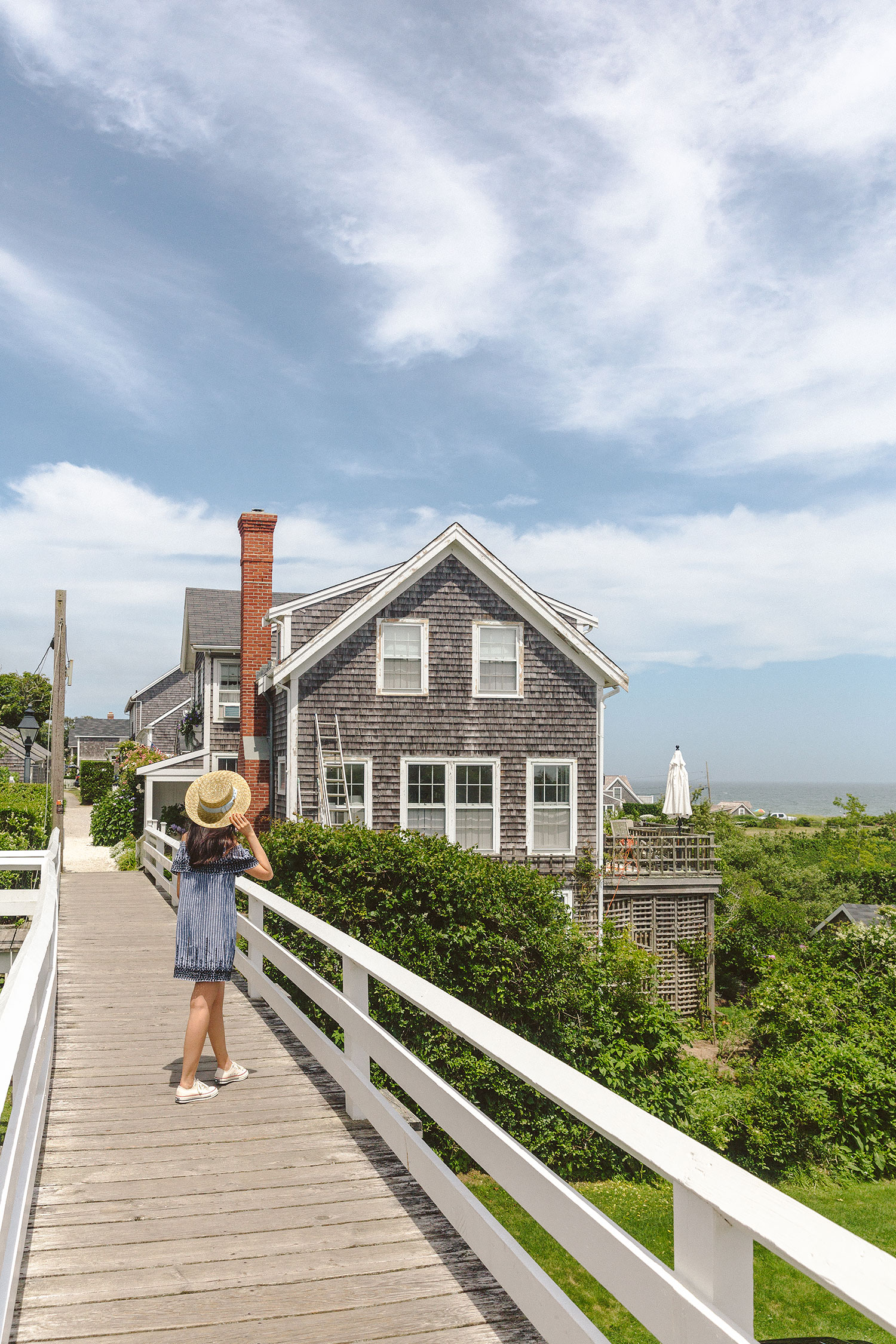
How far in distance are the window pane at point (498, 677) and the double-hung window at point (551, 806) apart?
1.80 meters

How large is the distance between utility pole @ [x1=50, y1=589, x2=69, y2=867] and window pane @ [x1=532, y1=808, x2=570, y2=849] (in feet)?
34.1

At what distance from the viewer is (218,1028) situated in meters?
6.06

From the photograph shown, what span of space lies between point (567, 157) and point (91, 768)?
51381mm

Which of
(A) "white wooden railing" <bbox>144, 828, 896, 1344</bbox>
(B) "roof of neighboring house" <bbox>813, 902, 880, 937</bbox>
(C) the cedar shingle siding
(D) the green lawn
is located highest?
(C) the cedar shingle siding

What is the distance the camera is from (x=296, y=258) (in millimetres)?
19219

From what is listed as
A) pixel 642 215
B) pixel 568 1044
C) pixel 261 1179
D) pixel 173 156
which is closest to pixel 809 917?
pixel 568 1044

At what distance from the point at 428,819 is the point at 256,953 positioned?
492 inches

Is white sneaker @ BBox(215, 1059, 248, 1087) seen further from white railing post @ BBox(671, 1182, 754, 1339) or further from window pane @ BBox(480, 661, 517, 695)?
window pane @ BBox(480, 661, 517, 695)

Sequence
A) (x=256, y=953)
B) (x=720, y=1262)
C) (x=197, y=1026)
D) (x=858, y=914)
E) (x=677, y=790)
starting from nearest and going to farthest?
(x=720, y=1262)
(x=197, y=1026)
(x=256, y=953)
(x=677, y=790)
(x=858, y=914)

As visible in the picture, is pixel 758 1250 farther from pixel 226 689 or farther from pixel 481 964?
pixel 226 689

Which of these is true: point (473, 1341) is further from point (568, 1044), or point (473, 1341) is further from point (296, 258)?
point (296, 258)

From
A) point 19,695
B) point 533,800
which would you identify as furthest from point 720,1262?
point 19,695

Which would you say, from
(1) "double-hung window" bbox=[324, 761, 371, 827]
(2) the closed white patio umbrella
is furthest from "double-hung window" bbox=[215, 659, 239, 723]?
(2) the closed white patio umbrella

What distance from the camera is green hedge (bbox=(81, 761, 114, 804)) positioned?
2141 inches
